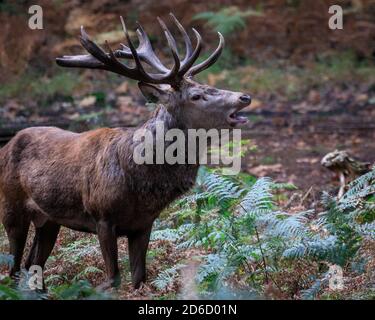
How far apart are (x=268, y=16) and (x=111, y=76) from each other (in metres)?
4.34

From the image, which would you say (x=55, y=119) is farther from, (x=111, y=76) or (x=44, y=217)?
(x=44, y=217)

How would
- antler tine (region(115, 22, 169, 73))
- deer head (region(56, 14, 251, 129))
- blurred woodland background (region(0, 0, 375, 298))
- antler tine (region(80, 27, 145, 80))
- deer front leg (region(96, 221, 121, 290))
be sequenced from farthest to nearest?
blurred woodland background (region(0, 0, 375, 298)) < antler tine (region(115, 22, 169, 73)) < deer head (region(56, 14, 251, 129)) < antler tine (region(80, 27, 145, 80)) < deer front leg (region(96, 221, 121, 290))

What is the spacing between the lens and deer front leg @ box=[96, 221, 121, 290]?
23.6 feet

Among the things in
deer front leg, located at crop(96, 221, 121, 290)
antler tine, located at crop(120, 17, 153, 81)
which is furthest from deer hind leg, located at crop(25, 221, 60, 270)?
antler tine, located at crop(120, 17, 153, 81)

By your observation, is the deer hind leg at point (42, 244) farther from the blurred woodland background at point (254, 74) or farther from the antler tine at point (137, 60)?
the blurred woodland background at point (254, 74)

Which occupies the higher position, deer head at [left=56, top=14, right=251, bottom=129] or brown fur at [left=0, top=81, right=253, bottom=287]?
deer head at [left=56, top=14, right=251, bottom=129]

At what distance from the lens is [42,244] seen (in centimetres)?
808

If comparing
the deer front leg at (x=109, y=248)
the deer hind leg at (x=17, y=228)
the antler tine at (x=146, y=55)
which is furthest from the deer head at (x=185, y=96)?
A: the deer hind leg at (x=17, y=228)

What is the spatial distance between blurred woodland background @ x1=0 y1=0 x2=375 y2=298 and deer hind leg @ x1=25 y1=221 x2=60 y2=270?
414 centimetres

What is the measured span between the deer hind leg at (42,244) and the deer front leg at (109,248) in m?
1.04

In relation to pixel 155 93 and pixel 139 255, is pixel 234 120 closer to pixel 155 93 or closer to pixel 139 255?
pixel 155 93

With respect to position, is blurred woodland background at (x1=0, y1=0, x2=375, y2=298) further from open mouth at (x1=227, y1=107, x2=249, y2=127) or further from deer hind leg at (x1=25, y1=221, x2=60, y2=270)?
deer hind leg at (x1=25, y1=221, x2=60, y2=270)

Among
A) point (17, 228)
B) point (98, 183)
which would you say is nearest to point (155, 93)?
point (98, 183)

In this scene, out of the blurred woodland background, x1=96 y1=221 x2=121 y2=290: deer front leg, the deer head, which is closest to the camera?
x1=96 y1=221 x2=121 y2=290: deer front leg
